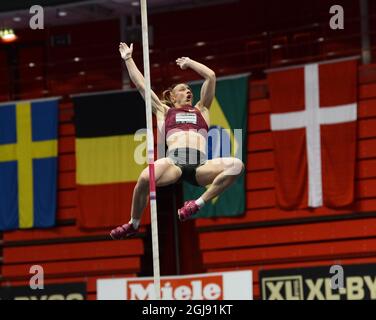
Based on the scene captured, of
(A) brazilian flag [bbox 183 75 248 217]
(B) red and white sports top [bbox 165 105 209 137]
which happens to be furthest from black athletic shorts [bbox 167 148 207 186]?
(A) brazilian flag [bbox 183 75 248 217]

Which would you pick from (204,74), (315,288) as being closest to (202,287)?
(315,288)

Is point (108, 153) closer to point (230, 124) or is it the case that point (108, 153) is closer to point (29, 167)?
point (29, 167)

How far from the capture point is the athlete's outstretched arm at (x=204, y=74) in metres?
8.47

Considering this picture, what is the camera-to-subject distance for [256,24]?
16.0 metres

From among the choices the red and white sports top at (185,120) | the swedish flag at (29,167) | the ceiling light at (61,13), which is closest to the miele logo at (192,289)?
the swedish flag at (29,167)

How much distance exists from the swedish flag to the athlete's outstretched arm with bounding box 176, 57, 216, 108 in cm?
687

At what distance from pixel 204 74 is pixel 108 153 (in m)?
6.49

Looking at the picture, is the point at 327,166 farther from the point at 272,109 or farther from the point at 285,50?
the point at 285,50

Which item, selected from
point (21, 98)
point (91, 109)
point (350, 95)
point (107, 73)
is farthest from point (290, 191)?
point (21, 98)

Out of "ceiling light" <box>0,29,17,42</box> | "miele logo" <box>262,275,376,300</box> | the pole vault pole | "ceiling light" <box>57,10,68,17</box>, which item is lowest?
"miele logo" <box>262,275,376,300</box>

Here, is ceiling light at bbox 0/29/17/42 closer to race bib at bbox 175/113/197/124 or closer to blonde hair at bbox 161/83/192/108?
blonde hair at bbox 161/83/192/108

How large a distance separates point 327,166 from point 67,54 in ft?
19.0

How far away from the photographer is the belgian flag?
14.7m

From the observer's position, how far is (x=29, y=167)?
15422 mm
